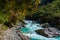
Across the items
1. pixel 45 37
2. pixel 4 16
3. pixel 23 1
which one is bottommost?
pixel 45 37

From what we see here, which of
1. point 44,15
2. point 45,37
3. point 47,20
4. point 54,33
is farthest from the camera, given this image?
point 44,15

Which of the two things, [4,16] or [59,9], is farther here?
[59,9]

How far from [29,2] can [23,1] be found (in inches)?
16.2

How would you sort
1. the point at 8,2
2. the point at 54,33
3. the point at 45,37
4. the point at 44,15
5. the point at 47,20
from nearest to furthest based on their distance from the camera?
the point at 8,2
the point at 45,37
the point at 54,33
the point at 47,20
the point at 44,15

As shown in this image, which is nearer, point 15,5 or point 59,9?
point 15,5

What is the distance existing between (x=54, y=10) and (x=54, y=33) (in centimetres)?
1663

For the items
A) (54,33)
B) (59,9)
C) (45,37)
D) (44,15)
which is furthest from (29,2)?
(59,9)

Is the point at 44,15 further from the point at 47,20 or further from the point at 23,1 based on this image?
the point at 23,1

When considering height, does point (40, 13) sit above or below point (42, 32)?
above

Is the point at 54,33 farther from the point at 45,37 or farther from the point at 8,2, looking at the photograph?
the point at 8,2

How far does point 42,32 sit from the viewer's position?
1168 inches

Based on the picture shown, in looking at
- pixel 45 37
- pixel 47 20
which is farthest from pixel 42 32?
pixel 47 20

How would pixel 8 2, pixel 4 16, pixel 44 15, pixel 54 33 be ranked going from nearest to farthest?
pixel 8 2 → pixel 4 16 → pixel 54 33 → pixel 44 15

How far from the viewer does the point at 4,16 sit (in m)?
16.5
